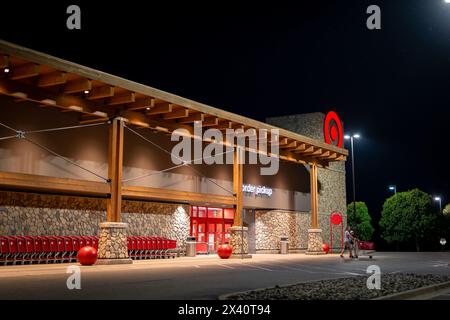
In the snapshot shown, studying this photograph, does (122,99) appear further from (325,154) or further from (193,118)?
(325,154)

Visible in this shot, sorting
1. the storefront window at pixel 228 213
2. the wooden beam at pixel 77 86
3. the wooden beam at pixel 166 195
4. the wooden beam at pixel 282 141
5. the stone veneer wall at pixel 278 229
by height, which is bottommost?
the stone veneer wall at pixel 278 229

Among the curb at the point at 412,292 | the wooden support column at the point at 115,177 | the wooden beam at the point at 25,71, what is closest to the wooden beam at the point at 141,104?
the wooden support column at the point at 115,177

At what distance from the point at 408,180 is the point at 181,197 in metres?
96.8

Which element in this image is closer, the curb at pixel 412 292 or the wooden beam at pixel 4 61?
the curb at pixel 412 292

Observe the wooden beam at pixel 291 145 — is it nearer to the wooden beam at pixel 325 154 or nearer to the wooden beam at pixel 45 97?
the wooden beam at pixel 325 154

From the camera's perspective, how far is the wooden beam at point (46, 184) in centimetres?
2009

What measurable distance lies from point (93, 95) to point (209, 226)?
589 inches

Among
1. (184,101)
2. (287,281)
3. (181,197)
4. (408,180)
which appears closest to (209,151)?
(181,197)

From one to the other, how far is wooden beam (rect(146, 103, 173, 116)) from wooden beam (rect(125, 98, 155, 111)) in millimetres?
1104

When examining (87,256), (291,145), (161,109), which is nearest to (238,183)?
(291,145)

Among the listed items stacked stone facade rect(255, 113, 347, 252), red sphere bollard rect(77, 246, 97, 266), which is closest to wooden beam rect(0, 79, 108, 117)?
red sphere bollard rect(77, 246, 97, 266)

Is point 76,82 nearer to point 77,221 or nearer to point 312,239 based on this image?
point 77,221

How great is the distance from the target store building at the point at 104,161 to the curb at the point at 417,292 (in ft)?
41.3

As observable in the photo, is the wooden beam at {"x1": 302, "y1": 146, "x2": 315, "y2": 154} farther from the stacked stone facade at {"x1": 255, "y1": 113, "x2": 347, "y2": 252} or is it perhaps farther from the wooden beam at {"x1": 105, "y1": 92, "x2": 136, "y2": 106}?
the wooden beam at {"x1": 105, "y1": 92, "x2": 136, "y2": 106}
